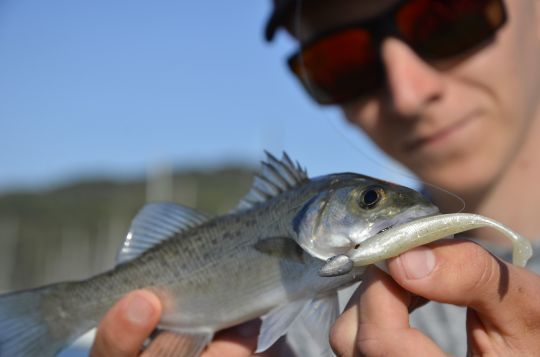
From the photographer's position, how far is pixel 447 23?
2945 millimetres

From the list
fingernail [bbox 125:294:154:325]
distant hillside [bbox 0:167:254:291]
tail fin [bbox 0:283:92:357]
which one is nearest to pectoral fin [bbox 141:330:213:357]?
fingernail [bbox 125:294:154:325]

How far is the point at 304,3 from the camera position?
339 cm

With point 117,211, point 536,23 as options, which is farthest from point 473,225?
point 117,211

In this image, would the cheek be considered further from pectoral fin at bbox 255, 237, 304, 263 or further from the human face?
pectoral fin at bbox 255, 237, 304, 263

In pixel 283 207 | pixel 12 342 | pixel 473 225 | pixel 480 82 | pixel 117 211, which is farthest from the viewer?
pixel 117 211

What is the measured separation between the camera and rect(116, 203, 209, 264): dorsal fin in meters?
2.38

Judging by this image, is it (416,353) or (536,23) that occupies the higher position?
(536,23)

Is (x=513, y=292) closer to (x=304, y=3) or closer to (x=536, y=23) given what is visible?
(x=536, y=23)

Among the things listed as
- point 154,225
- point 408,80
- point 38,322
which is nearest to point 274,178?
point 154,225

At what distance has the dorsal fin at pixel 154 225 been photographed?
7.80 feet

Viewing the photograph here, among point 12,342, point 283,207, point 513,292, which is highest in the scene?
point 283,207

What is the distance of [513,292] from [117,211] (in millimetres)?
36596

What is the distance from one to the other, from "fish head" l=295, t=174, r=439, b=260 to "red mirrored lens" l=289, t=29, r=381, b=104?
1436mm

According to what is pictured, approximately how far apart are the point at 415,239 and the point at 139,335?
1181 millimetres
